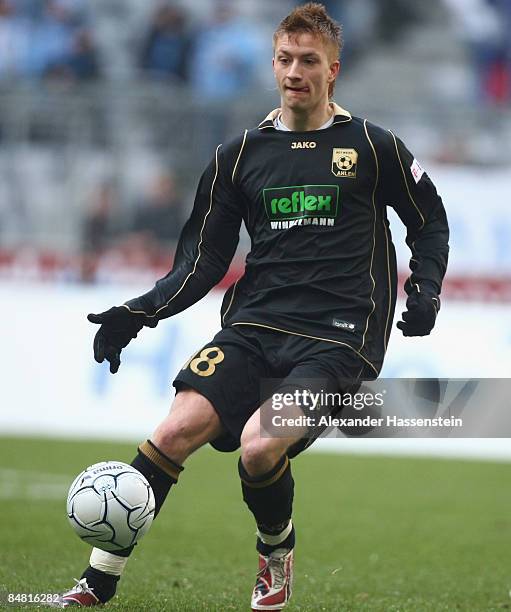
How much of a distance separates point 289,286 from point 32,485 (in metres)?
5.62

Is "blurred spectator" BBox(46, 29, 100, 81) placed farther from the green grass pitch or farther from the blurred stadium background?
the green grass pitch

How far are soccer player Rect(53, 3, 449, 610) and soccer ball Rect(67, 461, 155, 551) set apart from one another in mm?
140

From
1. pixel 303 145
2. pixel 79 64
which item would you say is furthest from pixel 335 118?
pixel 79 64

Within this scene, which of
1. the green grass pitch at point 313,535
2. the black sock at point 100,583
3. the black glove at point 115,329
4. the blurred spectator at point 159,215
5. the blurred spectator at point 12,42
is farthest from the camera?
the blurred spectator at point 12,42

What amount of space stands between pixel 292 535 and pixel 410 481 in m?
6.03

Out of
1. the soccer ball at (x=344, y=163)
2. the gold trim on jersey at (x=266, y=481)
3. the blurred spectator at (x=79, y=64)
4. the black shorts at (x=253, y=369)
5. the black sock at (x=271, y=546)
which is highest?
the blurred spectator at (x=79, y=64)

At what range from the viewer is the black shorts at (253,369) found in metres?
5.13

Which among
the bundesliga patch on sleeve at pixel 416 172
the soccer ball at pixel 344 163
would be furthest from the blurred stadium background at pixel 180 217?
the soccer ball at pixel 344 163

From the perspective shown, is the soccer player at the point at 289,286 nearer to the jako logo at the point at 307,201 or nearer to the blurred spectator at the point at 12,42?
the jako logo at the point at 307,201

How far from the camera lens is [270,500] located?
5176mm

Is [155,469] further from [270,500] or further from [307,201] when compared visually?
[307,201]

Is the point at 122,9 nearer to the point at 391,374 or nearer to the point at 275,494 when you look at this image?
the point at 391,374

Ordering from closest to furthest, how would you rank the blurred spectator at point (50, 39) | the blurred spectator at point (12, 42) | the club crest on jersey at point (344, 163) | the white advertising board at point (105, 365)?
1. the club crest on jersey at point (344, 163)
2. the white advertising board at point (105, 365)
3. the blurred spectator at point (50, 39)
4. the blurred spectator at point (12, 42)

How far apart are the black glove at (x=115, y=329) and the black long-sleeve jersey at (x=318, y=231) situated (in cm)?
6
